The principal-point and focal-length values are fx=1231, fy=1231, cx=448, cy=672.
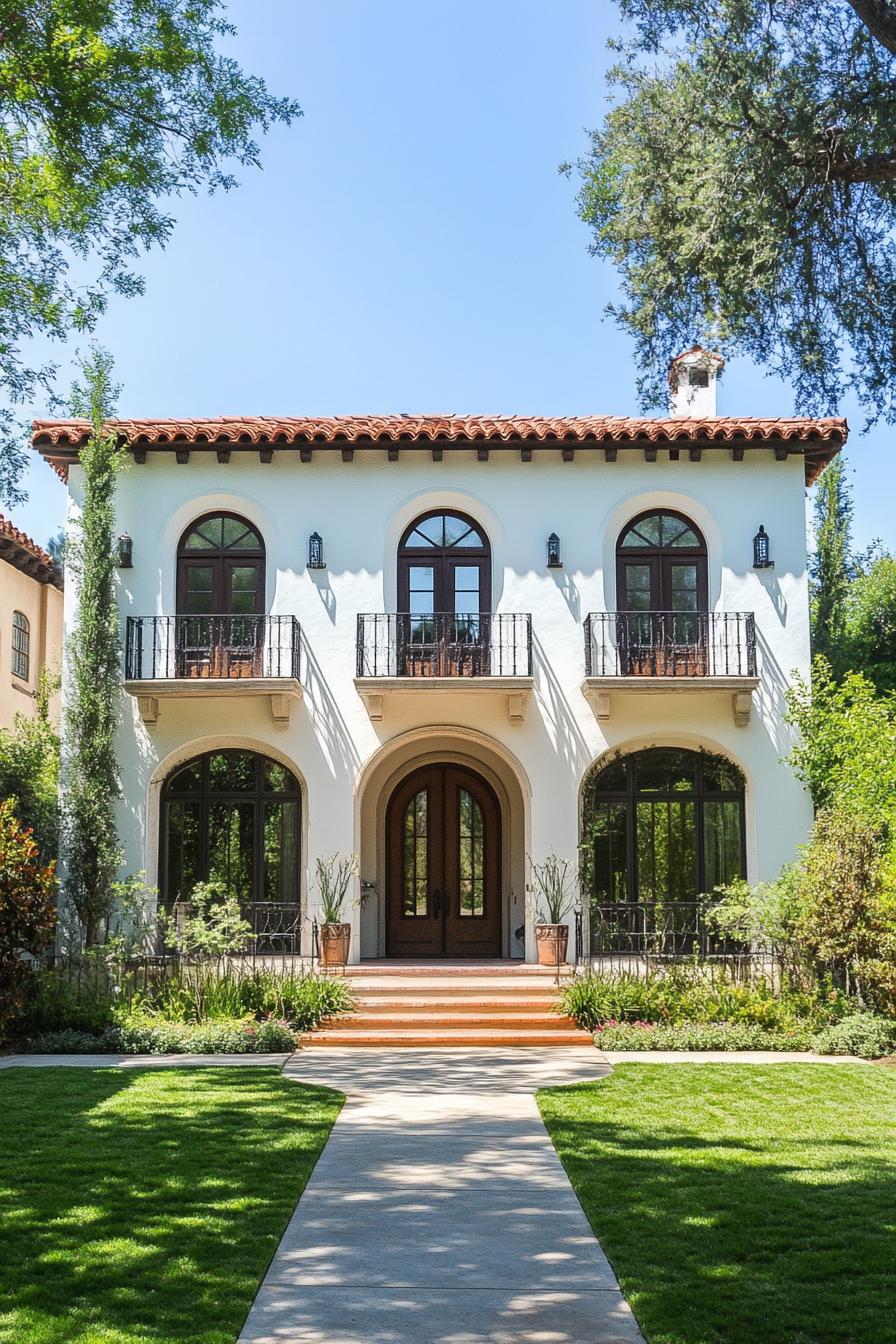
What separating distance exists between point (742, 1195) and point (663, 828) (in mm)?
10254

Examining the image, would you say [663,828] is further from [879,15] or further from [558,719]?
[879,15]

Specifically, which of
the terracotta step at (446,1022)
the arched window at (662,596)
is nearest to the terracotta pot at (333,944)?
the terracotta step at (446,1022)

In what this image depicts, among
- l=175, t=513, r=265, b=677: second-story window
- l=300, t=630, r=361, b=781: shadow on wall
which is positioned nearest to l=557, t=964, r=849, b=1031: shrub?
l=300, t=630, r=361, b=781: shadow on wall

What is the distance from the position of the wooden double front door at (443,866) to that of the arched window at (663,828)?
206 cm

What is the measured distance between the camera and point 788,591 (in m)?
17.1

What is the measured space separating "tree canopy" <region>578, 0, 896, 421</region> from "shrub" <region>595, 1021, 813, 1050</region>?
6.33 meters

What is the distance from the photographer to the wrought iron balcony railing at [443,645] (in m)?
16.8

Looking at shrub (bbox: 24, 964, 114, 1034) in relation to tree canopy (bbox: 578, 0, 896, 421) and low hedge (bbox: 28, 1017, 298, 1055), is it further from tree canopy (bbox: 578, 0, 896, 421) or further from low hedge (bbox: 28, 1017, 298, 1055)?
tree canopy (bbox: 578, 0, 896, 421)

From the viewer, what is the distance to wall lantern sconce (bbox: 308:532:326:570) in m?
17.1

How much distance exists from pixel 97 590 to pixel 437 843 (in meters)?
6.19

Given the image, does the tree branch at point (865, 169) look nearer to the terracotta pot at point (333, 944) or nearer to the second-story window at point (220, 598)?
the second-story window at point (220, 598)

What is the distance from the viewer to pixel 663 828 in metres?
17.1

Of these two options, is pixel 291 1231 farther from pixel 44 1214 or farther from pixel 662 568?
pixel 662 568

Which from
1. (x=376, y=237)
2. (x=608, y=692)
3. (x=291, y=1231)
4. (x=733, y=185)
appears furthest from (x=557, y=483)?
(x=291, y=1231)
